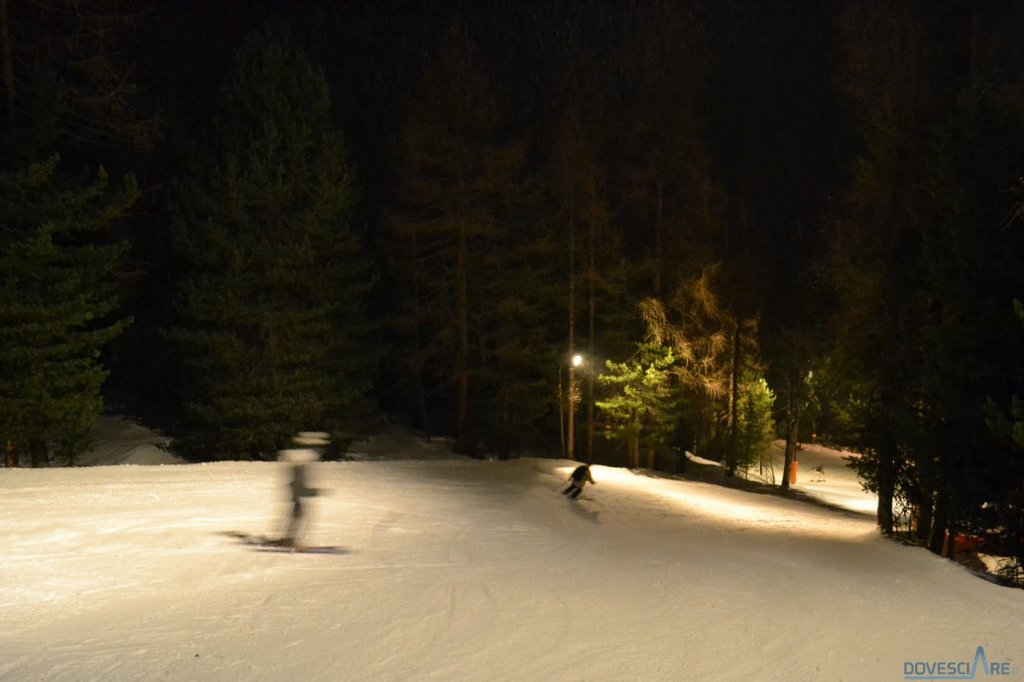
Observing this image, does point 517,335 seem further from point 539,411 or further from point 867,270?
point 867,270

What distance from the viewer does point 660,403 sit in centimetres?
3039

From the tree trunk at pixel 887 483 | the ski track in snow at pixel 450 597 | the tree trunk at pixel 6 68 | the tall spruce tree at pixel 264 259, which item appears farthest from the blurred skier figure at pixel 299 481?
the tree trunk at pixel 6 68

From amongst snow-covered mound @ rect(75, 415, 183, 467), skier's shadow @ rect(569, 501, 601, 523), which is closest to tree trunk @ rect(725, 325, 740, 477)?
skier's shadow @ rect(569, 501, 601, 523)

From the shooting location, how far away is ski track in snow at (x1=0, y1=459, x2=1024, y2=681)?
6117 mm

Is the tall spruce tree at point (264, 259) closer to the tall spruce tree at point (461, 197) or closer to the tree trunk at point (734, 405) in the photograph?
the tall spruce tree at point (461, 197)

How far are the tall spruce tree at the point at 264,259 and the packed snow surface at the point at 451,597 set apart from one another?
9.71m

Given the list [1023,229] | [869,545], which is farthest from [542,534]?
[1023,229]

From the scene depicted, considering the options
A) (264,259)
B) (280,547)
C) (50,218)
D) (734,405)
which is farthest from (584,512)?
(734,405)

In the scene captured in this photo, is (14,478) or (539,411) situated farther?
(539,411)

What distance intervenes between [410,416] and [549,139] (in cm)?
1550

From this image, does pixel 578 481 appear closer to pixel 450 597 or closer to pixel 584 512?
pixel 584 512

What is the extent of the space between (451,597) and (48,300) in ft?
51.7

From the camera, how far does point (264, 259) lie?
23.6m

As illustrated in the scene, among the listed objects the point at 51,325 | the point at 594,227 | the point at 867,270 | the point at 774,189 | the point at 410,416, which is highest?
the point at 774,189
